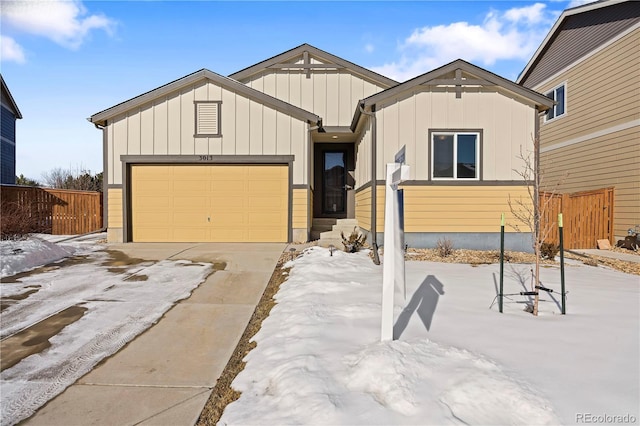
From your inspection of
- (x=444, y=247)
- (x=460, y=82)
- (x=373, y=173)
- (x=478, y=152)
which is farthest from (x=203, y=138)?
(x=478, y=152)

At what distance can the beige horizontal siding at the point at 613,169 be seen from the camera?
10641mm

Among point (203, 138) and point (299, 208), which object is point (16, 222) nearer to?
point (203, 138)

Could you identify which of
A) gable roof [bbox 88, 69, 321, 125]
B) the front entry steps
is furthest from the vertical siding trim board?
gable roof [bbox 88, 69, 321, 125]

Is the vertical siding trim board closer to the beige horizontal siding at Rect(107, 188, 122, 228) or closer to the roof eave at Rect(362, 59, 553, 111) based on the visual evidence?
the beige horizontal siding at Rect(107, 188, 122, 228)

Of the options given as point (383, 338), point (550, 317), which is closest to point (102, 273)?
point (383, 338)

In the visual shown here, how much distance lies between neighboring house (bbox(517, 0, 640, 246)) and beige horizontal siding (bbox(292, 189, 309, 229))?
7.53 meters

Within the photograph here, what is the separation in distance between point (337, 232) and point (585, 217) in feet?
26.5

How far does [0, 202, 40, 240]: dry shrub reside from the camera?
1085 centimetres

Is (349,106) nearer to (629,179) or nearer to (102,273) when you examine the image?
(629,179)

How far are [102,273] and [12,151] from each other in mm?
21894

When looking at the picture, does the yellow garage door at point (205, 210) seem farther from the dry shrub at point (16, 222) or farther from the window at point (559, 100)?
the window at point (559, 100)

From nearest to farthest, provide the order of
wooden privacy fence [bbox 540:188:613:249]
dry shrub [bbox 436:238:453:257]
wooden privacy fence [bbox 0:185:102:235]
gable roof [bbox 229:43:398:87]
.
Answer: dry shrub [bbox 436:238:453:257], wooden privacy fence [bbox 540:188:613:249], wooden privacy fence [bbox 0:185:102:235], gable roof [bbox 229:43:398:87]

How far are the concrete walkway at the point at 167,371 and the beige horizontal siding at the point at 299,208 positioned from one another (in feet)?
17.6

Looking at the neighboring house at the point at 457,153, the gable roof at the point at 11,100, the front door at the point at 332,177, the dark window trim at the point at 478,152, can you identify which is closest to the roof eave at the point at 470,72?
the neighboring house at the point at 457,153
